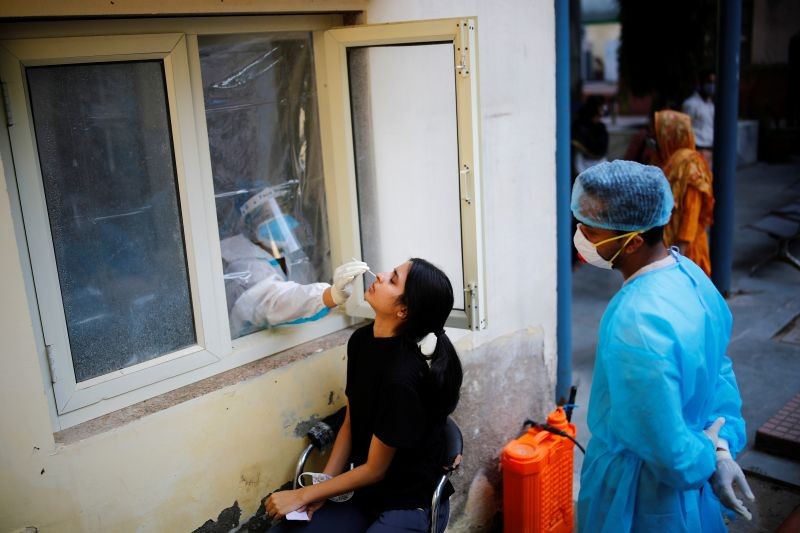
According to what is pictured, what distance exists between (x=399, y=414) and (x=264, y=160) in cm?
129

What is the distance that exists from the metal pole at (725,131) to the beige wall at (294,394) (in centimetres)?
293

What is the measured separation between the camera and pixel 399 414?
102 inches

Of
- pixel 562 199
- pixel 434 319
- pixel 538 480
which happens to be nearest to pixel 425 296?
pixel 434 319

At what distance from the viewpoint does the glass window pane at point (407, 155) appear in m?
3.20

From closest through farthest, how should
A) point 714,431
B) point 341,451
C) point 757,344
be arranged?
point 714,431, point 341,451, point 757,344

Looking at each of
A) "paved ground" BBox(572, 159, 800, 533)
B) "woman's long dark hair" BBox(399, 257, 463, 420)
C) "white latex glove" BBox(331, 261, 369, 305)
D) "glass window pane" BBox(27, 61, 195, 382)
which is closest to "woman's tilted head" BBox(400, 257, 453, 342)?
"woman's long dark hair" BBox(399, 257, 463, 420)

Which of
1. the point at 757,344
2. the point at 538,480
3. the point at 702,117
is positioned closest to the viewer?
the point at 538,480

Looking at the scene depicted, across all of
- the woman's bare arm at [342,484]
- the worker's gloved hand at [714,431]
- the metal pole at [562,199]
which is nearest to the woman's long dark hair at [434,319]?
the woman's bare arm at [342,484]

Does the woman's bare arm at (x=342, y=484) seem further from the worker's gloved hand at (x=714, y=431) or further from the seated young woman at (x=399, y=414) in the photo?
the worker's gloved hand at (x=714, y=431)

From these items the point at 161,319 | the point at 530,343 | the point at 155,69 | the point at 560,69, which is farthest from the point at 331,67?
the point at 530,343

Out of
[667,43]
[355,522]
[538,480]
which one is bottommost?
[538,480]

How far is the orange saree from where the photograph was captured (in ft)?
19.1

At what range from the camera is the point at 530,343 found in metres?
4.05

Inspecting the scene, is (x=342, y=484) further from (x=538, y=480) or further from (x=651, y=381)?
(x=538, y=480)
